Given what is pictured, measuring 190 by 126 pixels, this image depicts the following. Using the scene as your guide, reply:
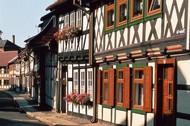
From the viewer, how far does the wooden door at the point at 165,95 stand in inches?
505

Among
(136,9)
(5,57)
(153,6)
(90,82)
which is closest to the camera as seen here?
(153,6)

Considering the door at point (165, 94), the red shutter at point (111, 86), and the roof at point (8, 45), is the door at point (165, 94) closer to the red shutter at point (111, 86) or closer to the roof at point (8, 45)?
the red shutter at point (111, 86)

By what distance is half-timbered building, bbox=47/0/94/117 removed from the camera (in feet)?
68.2

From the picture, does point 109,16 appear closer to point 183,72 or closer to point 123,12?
point 123,12

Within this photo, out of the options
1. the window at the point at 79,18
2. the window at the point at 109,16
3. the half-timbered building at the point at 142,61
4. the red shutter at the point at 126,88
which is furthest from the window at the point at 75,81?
the red shutter at the point at 126,88

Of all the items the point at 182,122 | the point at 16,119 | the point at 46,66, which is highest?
the point at 46,66

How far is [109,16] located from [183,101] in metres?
6.91

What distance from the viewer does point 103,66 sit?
61.1 feet

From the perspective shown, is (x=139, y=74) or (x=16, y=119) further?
(x=16, y=119)

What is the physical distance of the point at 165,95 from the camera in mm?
13156

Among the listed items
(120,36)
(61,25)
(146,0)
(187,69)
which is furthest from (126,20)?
(61,25)

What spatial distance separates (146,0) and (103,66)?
204 inches

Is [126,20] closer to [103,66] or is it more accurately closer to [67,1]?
[103,66]

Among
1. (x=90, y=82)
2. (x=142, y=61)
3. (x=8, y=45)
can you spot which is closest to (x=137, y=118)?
(x=142, y=61)
